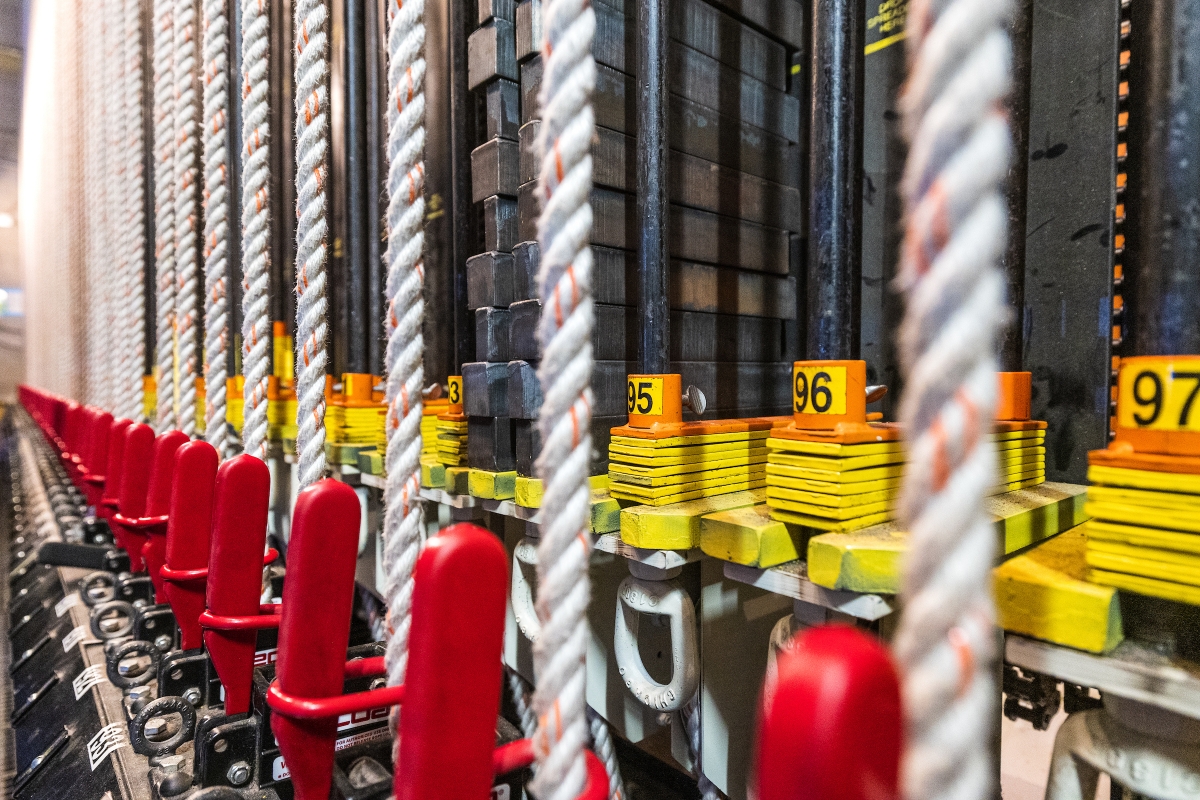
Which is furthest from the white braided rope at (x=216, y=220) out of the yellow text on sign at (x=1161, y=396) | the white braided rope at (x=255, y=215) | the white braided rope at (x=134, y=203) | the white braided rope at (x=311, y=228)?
the yellow text on sign at (x=1161, y=396)

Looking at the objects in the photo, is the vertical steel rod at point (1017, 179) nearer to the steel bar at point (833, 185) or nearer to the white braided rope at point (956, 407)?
the steel bar at point (833, 185)

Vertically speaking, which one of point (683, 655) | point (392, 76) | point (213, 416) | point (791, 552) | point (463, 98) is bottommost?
point (683, 655)

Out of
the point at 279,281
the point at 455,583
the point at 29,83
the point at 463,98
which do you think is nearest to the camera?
the point at 455,583

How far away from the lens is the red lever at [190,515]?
937 millimetres

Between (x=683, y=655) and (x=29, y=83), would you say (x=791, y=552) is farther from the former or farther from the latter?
(x=29, y=83)

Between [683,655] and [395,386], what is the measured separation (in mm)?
582

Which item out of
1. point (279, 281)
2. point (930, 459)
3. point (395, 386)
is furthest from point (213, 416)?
point (279, 281)

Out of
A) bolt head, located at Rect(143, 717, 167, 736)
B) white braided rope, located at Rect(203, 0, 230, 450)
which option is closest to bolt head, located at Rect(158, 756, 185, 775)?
bolt head, located at Rect(143, 717, 167, 736)

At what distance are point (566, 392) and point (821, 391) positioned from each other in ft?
1.53

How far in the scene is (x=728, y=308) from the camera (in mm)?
1527

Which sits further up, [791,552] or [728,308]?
[728,308]

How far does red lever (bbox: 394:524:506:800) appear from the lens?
0.45 meters

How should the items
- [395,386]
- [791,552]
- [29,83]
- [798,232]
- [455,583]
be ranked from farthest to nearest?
[29,83], [798,232], [791,552], [395,386], [455,583]

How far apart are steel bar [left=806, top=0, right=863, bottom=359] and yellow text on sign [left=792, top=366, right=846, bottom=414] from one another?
0.08 meters
